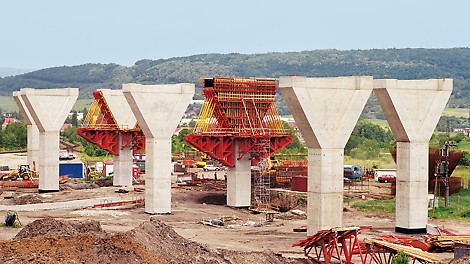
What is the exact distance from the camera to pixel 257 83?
66.9 meters

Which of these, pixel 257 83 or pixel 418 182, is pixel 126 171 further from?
pixel 418 182

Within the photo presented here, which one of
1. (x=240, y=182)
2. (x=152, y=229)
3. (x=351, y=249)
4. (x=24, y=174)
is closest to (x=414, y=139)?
(x=351, y=249)

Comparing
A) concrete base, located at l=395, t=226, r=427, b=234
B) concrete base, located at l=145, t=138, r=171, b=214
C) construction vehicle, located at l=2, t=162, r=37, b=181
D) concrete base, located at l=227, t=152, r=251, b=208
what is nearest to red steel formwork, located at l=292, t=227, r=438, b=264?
concrete base, located at l=395, t=226, r=427, b=234

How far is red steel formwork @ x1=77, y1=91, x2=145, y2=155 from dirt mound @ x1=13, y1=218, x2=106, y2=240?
38.6 metres

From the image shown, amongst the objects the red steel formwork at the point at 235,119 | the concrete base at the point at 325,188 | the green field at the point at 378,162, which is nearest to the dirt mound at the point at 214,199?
the red steel formwork at the point at 235,119

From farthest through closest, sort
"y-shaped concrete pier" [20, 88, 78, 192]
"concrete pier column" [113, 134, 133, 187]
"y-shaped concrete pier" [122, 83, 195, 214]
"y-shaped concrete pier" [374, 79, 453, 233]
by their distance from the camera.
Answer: "concrete pier column" [113, 134, 133, 187] → "y-shaped concrete pier" [20, 88, 78, 192] → "y-shaped concrete pier" [122, 83, 195, 214] → "y-shaped concrete pier" [374, 79, 453, 233]

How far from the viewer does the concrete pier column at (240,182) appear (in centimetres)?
6725

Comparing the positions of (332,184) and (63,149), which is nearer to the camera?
(332,184)

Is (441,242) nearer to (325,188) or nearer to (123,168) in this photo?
(325,188)

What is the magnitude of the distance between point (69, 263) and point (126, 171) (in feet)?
166

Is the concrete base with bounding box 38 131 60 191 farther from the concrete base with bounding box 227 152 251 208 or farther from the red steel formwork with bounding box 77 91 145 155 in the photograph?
the concrete base with bounding box 227 152 251 208

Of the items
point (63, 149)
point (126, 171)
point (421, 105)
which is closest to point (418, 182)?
point (421, 105)

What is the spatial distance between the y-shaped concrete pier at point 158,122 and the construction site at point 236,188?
7cm

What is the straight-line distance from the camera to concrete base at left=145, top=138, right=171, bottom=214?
61.4 meters
